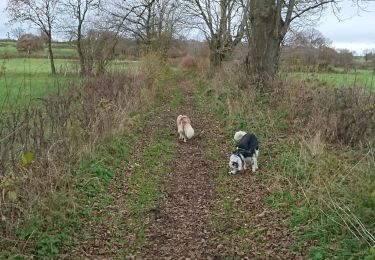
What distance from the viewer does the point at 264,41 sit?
47.6 ft

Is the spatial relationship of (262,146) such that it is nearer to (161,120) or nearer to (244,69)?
(161,120)

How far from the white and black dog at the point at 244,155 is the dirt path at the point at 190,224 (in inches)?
8.2

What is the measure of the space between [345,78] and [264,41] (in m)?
4.36

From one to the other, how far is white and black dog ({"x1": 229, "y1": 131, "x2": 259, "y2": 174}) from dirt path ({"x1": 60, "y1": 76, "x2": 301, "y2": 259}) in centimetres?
21

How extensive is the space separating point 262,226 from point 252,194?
1.29 meters

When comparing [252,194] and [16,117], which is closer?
[16,117]

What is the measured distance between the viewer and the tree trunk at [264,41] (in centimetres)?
1420

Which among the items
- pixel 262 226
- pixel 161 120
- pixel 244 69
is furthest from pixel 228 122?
pixel 262 226

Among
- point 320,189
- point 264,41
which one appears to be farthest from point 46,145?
point 264,41

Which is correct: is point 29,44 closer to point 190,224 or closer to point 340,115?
point 190,224

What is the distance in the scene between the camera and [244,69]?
50.9 ft

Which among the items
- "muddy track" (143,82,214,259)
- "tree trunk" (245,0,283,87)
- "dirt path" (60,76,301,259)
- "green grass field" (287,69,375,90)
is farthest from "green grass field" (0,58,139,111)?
"green grass field" (287,69,375,90)

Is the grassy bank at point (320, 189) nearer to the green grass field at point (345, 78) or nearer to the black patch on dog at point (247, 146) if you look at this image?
the black patch on dog at point (247, 146)

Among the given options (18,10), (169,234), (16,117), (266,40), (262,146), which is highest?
(18,10)
